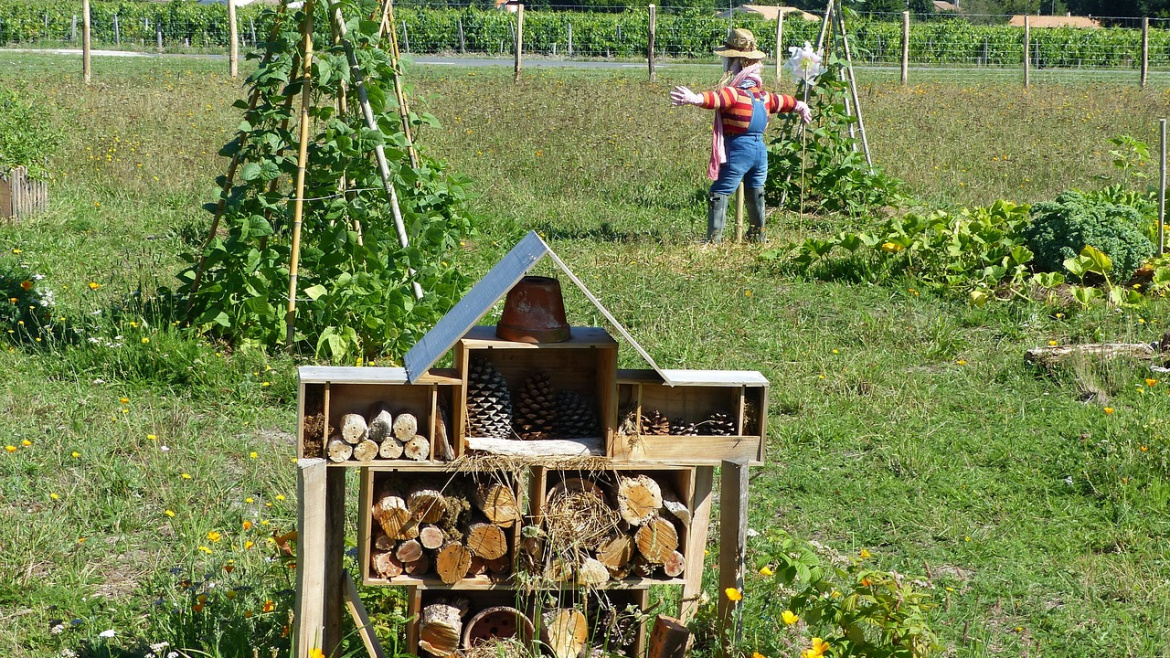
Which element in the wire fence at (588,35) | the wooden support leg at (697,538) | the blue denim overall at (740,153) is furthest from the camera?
the wire fence at (588,35)

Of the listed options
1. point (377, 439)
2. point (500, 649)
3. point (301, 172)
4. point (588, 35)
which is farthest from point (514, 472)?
point (588, 35)

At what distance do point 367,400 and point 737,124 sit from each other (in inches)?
248

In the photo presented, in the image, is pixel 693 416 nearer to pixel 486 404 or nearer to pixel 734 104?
pixel 486 404

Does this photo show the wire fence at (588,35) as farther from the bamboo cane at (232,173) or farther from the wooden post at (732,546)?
the wooden post at (732,546)

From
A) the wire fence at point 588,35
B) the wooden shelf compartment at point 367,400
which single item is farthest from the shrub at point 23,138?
the wire fence at point 588,35

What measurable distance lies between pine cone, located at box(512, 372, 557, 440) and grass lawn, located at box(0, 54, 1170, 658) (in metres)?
0.76

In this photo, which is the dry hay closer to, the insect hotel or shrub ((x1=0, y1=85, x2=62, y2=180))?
the insect hotel

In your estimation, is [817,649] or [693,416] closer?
[817,649]

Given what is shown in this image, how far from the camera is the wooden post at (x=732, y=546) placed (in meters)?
3.08

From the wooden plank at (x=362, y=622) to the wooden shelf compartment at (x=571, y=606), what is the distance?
9cm

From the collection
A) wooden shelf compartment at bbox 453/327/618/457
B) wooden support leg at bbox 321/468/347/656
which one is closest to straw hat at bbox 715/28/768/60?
wooden shelf compartment at bbox 453/327/618/457

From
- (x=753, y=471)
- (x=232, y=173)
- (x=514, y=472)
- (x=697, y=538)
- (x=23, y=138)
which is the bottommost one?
(x=753, y=471)

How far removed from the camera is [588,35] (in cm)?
3938

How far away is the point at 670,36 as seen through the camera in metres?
37.3
